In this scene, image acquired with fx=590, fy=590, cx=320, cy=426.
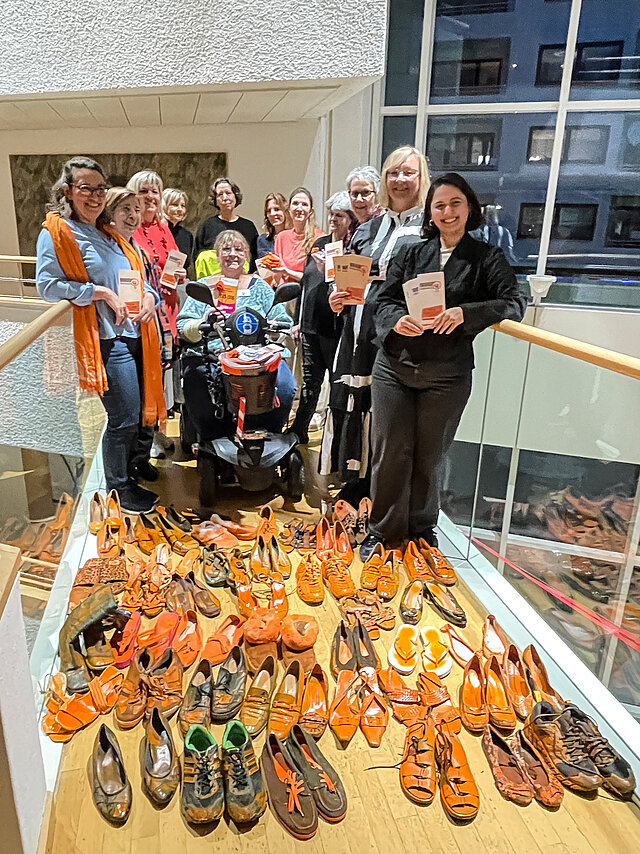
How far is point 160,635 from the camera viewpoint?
2.09m

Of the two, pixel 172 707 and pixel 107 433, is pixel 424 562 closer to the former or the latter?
pixel 172 707

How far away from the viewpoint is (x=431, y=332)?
229cm

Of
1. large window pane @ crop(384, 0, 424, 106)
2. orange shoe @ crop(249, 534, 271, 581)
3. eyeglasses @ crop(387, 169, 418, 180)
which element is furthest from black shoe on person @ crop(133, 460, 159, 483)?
large window pane @ crop(384, 0, 424, 106)

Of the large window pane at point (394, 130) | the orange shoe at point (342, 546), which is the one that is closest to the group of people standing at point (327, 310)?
the orange shoe at point (342, 546)

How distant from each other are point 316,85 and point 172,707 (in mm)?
3040

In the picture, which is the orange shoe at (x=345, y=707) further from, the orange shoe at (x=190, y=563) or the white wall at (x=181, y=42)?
the white wall at (x=181, y=42)

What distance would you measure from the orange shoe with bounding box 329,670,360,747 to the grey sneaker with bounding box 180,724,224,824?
1.21ft

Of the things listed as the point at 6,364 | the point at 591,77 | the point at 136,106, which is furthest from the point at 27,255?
the point at 591,77

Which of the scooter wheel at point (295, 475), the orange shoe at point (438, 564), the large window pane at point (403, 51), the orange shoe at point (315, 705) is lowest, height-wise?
the orange shoe at point (315, 705)

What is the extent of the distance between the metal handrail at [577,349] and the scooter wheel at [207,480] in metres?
1.53

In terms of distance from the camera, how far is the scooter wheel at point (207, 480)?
118 inches

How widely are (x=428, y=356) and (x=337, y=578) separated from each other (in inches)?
38.9

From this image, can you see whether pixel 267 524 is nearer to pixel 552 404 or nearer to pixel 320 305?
pixel 320 305

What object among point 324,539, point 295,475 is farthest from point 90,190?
point 324,539
